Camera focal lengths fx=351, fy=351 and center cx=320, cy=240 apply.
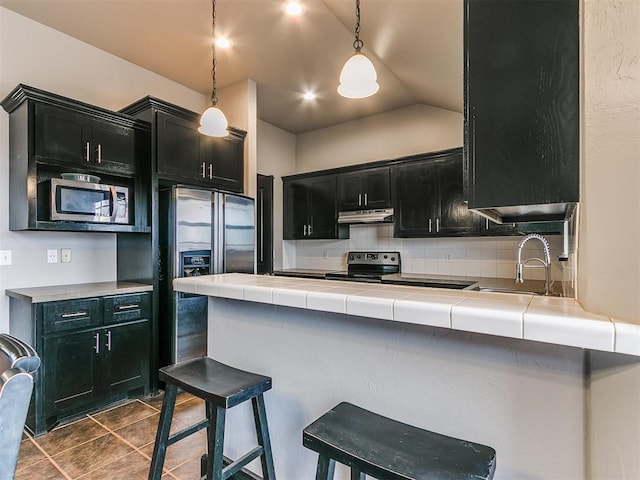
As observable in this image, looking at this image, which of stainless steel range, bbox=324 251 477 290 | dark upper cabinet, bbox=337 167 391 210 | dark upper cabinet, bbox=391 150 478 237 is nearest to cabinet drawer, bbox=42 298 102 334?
stainless steel range, bbox=324 251 477 290

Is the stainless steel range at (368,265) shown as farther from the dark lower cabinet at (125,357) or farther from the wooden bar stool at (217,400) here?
the wooden bar stool at (217,400)

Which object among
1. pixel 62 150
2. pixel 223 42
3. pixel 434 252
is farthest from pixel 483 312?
pixel 434 252

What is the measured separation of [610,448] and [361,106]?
4318 millimetres

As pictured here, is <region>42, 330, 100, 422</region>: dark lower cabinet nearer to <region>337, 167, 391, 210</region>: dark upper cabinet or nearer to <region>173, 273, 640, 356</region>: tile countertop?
<region>173, 273, 640, 356</region>: tile countertop

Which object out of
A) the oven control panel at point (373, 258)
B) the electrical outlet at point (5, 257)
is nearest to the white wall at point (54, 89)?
the electrical outlet at point (5, 257)

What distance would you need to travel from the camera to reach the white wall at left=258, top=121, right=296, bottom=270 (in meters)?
5.12

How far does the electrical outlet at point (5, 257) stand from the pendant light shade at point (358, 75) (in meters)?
2.85

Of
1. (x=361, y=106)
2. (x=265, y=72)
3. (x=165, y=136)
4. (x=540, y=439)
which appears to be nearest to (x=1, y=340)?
(x=540, y=439)

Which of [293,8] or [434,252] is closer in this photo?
[293,8]

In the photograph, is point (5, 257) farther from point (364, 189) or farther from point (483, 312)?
point (364, 189)

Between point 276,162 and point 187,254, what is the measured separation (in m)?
2.60

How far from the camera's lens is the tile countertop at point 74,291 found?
2.47 metres

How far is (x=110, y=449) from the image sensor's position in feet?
7.27

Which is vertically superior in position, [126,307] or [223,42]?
[223,42]
